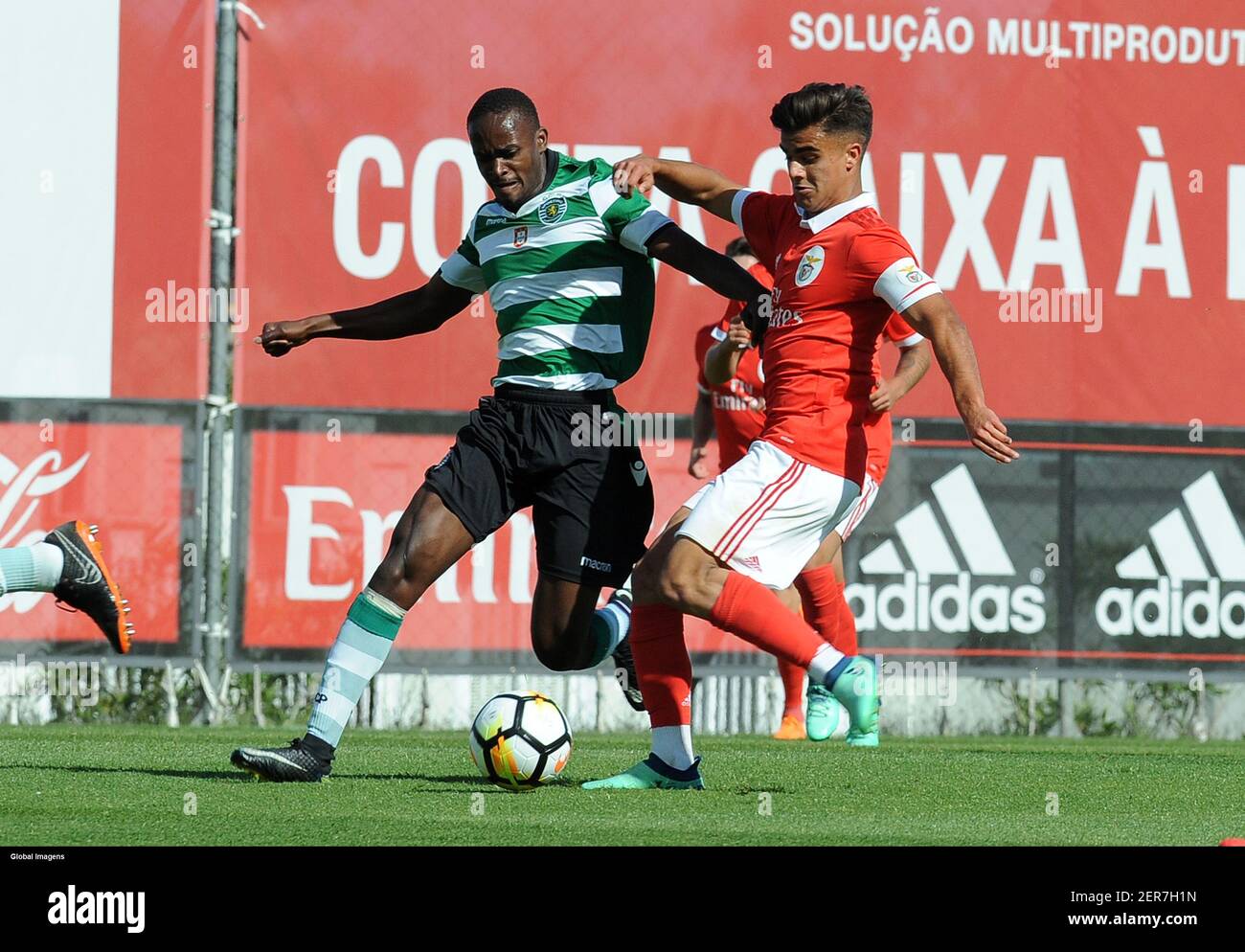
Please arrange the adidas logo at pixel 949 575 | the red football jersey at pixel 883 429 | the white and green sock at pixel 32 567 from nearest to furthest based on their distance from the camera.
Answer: the white and green sock at pixel 32 567, the red football jersey at pixel 883 429, the adidas logo at pixel 949 575

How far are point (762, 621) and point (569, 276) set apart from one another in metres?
1.38

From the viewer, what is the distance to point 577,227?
5.99 m

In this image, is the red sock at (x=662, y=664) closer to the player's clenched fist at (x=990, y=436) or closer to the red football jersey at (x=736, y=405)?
the player's clenched fist at (x=990, y=436)

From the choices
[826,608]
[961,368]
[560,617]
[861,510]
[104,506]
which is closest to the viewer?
[961,368]

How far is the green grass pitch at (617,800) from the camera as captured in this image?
464cm

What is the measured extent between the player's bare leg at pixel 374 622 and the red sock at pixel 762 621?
2.91 ft

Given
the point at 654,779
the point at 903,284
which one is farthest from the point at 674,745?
the point at 903,284

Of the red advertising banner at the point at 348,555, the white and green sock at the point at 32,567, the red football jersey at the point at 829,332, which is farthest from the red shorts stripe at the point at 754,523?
the red advertising banner at the point at 348,555

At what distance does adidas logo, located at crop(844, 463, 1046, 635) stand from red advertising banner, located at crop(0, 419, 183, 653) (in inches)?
136

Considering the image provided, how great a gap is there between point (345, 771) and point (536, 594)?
97 cm

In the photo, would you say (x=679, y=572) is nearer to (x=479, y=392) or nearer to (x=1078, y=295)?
(x=479, y=392)

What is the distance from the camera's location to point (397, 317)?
21.3ft

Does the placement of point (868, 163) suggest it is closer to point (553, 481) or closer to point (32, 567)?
point (553, 481)

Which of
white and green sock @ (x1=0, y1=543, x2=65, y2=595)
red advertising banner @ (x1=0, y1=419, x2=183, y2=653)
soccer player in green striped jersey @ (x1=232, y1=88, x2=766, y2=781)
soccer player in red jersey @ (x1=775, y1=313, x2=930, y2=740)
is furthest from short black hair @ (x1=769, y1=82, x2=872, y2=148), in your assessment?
red advertising banner @ (x1=0, y1=419, x2=183, y2=653)
